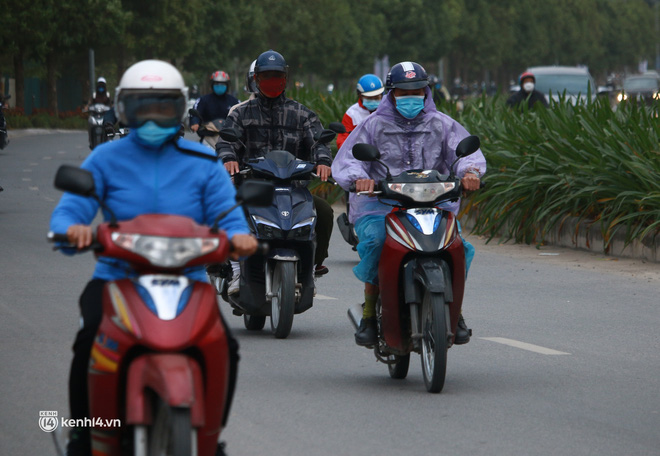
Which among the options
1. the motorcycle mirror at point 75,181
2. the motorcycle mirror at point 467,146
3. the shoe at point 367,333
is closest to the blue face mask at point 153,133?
the motorcycle mirror at point 75,181

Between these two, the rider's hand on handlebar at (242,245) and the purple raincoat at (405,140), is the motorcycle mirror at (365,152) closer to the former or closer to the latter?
the purple raincoat at (405,140)

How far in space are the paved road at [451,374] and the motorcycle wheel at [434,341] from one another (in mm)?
102

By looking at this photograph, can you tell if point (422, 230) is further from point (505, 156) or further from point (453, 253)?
point (505, 156)

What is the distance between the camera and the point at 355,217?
7949mm

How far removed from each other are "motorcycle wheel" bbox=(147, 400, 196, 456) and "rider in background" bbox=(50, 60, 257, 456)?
525mm

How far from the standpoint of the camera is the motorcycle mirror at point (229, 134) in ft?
31.2

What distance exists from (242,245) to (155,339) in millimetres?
515

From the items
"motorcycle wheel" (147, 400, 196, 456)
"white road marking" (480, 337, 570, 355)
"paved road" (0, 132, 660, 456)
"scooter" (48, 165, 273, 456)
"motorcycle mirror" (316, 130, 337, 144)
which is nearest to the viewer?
"motorcycle wheel" (147, 400, 196, 456)

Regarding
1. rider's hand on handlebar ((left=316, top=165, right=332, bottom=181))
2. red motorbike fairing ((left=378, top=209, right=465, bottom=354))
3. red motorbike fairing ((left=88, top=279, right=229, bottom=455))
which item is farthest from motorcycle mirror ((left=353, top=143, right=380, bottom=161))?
red motorbike fairing ((left=88, top=279, right=229, bottom=455))

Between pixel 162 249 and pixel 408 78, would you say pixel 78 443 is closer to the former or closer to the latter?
pixel 162 249

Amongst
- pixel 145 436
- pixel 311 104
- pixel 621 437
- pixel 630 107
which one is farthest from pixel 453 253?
pixel 311 104

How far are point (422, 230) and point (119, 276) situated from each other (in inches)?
99.9

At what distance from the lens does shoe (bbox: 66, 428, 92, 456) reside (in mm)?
4852

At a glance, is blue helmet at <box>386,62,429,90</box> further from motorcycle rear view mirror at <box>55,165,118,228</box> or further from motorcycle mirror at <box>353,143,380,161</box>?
motorcycle rear view mirror at <box>55,165,118,228</box>
